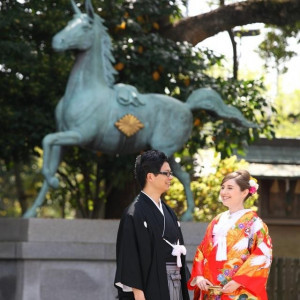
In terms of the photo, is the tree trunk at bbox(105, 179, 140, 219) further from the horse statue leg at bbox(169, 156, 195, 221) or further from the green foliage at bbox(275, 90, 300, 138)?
the green foliage at bbox(275, 90, 300, 138)

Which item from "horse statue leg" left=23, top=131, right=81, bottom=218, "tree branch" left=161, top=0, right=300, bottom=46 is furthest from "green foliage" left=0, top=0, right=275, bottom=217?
"horse statue leg" left=23, top=131, right=81, bottom=218

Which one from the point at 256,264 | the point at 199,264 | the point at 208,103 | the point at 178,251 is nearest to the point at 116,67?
the point at 208,103

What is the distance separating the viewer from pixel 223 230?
20.2ft

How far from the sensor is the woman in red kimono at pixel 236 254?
602 centimetres

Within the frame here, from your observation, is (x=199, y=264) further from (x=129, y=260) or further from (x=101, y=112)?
(x=101, y=112)

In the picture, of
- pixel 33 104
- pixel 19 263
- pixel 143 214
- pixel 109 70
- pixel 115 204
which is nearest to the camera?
pixel 143 214

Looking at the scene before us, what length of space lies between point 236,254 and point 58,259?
3.57 m

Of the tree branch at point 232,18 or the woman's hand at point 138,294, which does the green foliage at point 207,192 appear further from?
the woman's hand at point 138,294

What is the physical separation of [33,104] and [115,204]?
6.67 ft

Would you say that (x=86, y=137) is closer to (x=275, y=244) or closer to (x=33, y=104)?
(x=33, y=104)

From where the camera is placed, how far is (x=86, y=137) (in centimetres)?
958

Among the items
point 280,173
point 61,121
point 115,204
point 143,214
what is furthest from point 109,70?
point 280,173

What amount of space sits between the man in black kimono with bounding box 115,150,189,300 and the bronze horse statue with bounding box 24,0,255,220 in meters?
3.77

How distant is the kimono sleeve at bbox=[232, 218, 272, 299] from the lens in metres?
6.01
